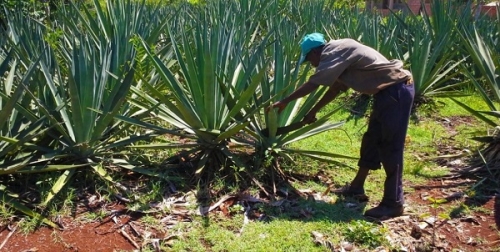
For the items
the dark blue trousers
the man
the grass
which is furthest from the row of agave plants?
the dark blue trousers

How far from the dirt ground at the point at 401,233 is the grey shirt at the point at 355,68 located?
861 millimetres

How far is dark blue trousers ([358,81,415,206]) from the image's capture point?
388cm

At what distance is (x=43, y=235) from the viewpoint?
3.54m

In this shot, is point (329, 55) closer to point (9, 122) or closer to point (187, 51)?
point (187, 51)

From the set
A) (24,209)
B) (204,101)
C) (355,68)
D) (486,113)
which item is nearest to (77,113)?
(24,209)

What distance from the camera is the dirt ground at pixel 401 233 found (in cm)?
349

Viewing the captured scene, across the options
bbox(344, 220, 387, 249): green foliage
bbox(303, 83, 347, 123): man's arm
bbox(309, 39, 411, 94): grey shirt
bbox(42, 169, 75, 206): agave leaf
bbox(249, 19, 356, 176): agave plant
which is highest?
bbox(309, 39, 411, 94): grey shirt

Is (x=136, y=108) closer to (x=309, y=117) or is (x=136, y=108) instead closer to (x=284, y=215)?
(x=309, y=117)

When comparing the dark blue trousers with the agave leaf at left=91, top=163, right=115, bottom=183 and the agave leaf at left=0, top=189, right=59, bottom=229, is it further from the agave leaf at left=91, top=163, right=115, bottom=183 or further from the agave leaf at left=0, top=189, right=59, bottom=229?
the agave leaf at left=0, top=189, right=59, bottom=229

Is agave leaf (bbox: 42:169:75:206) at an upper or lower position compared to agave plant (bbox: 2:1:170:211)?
lower

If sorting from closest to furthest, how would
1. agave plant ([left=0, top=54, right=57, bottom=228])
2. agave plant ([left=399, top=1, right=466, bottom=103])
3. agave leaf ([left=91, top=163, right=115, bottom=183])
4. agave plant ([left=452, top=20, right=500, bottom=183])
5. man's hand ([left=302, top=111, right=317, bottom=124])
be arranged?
agave plant ([left=0, top=54, right=57, bottom=228]) < agave leaf ([left=91, top=163, right=115, bottom=183]) < man's hand ([left=302, top=111, right=317, bottom=124]) < agave plant ([left=452, top=20, right=500, bottom=183]) < agave plant ([left=399, top=1, right=466, bottom=103])

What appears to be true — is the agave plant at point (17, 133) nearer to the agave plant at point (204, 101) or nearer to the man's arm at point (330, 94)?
the agave plant at point (204, 101)

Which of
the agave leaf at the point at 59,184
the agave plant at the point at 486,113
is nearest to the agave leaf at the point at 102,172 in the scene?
the agave leaf at the point at 59,184

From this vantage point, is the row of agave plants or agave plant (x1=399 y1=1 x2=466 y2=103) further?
agave plant (x1=399 y1=1 x2=466 y2=103)
